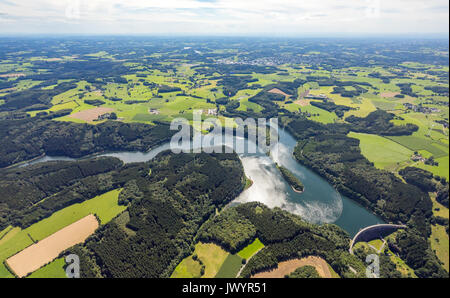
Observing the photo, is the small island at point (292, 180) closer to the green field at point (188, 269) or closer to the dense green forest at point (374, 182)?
the dense green forest at point (374, 182)

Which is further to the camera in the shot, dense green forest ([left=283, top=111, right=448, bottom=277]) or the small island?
the small island

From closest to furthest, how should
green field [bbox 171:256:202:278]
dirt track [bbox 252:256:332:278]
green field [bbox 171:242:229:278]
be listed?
dirt track [bbox 252:256:332:278] < green field [bbox 171:256:202:278] < green field [bbox 171:242:229:278]

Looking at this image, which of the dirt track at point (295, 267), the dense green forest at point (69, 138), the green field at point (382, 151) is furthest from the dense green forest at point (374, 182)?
the dense green forest at point (69, 138)

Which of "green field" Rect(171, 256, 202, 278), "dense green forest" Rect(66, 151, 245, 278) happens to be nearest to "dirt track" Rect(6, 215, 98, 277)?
"dense green forest" Rect(66, 151, 245, 278)

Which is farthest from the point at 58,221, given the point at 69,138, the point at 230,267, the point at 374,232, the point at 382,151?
the point at 382,151

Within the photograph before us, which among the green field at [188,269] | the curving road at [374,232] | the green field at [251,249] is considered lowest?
the green field at [188,269]

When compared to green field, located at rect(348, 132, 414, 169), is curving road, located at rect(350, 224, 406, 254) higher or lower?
lower

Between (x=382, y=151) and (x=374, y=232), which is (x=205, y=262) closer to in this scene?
(x=374, y=232)

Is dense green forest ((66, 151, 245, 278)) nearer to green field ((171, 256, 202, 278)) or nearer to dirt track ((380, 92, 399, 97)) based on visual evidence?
green field ((171, 256, 202, 278))
